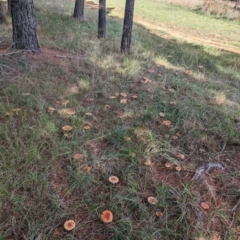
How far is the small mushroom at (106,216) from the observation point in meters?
1.97

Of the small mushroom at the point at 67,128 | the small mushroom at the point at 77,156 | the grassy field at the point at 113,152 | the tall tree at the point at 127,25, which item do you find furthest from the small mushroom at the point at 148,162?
the tall tree at the point at 127,25

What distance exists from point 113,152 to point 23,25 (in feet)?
11.2

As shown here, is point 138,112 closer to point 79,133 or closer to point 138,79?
point 79,133

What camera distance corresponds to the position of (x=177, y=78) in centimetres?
489

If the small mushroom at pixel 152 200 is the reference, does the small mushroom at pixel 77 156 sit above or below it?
above

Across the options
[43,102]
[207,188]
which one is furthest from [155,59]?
[207,188]

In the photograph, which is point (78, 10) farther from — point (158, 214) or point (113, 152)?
point (158, 214)

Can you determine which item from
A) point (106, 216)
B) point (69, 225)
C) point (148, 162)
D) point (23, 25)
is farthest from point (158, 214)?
point (23, 25)

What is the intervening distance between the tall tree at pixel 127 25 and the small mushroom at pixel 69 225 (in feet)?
15.8

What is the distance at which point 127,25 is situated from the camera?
5883 millimetres

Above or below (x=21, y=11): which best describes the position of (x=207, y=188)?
below

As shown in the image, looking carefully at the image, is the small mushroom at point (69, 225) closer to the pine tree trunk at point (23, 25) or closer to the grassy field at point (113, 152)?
the grassy field at point (113, 152)

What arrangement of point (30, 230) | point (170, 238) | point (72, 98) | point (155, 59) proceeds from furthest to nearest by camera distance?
1. point (155, 59)
2. point (72, 98)
3. point (170, 238)
4. point (30, 230)

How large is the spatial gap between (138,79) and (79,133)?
6.60 feet
